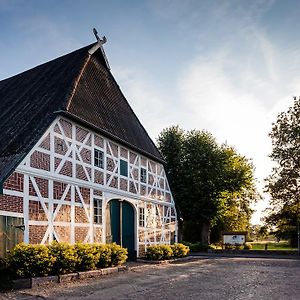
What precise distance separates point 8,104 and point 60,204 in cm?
605

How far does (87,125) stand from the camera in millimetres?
15797

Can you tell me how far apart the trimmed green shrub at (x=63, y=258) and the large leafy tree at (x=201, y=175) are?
68.5 ft

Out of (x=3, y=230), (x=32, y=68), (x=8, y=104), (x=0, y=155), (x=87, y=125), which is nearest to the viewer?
(x=3, y=230)

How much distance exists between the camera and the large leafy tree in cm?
3219

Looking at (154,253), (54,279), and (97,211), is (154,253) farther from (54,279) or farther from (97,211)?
(54,279)

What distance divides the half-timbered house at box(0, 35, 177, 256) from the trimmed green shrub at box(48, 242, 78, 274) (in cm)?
107

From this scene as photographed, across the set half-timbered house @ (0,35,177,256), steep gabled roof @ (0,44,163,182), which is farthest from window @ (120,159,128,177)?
steep gabled roof @ (0,44,163,182)

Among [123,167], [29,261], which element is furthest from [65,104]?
[29,261]

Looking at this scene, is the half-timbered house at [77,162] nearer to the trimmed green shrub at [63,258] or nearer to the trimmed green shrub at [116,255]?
the trimmed green shrub at [63,258]

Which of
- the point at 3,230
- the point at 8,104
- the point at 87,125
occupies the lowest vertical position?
the point at 3,230

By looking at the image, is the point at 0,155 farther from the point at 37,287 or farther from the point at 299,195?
the point at 299,195

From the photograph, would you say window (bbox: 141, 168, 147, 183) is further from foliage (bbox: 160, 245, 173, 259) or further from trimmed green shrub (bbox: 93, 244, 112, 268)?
→ trimmed green shrub (bbox: 93, 244, 112, 268)

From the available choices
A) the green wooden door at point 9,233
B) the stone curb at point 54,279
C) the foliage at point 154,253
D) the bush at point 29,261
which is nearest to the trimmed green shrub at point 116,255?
the stone curb at point 54,279

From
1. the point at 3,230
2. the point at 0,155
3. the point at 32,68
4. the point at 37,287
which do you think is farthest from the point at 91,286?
the point at 32,68
